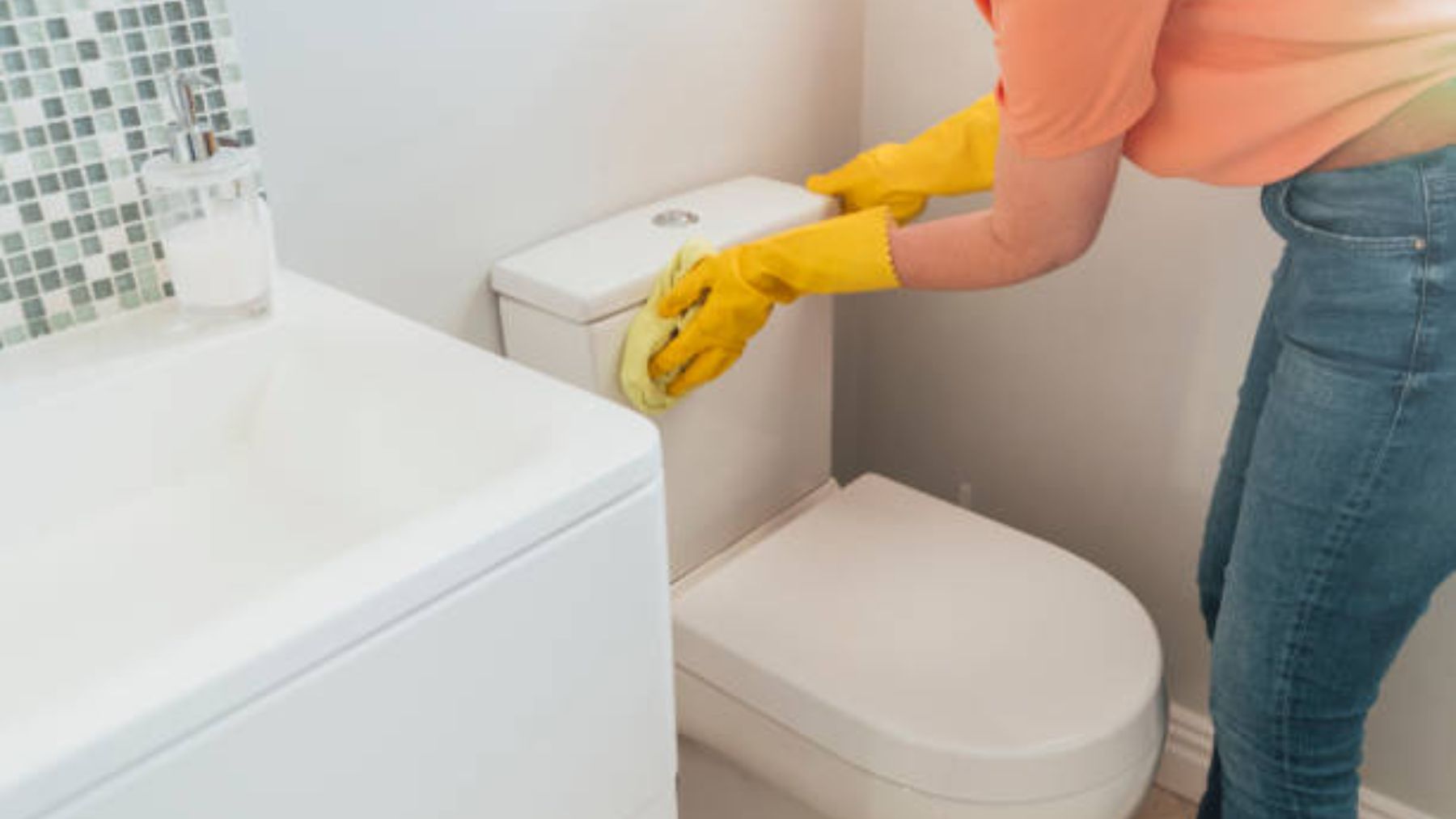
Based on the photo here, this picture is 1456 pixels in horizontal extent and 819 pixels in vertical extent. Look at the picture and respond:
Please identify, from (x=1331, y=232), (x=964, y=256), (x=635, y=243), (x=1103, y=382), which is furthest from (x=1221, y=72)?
(x=1103, y=382)

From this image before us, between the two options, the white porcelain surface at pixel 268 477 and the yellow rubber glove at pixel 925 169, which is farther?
the yellow rubber glove at pixel 925 169

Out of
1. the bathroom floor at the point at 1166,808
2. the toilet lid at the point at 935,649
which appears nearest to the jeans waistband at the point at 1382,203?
the toilet lid at the point at 935,649

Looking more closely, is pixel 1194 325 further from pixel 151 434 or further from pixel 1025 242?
pixel 151 434

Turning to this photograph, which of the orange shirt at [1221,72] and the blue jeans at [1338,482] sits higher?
the orange shirt at [1221,72]

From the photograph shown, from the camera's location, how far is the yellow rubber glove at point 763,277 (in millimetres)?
1093

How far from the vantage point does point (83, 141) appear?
32.3 inches

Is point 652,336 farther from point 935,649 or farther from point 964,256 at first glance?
point 935,649

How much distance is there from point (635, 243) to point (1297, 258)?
56 centimetres

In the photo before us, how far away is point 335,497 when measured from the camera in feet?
2.64

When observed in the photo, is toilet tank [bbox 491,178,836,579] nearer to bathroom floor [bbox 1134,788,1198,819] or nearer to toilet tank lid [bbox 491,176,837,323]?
toilet tank lid [bbox 491,176,837,323]

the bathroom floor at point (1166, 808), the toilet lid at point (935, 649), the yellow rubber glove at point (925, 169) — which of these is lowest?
the bathroom floor at point (1166, 808)

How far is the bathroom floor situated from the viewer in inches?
61.6

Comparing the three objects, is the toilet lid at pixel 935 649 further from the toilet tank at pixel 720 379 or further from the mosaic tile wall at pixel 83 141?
the mosaic tile wall at pixel 83 141

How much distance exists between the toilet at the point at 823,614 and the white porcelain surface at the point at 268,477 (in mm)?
318
